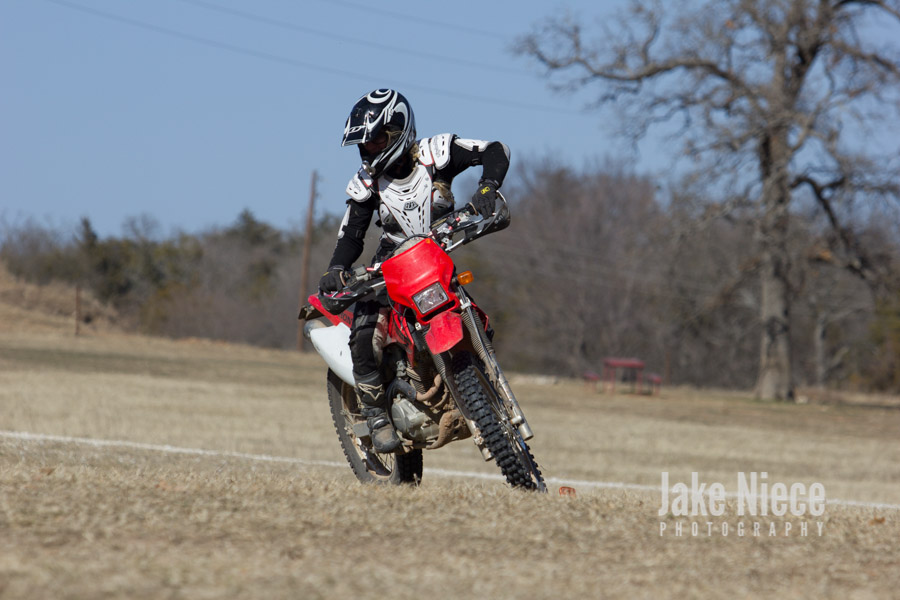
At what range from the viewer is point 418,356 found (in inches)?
260

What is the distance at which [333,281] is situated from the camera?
6.82m

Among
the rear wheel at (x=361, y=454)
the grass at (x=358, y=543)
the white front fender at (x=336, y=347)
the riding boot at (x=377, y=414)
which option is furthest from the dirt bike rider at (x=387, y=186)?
the grass at (x=358, y=543)

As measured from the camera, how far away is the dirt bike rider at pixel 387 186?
680 centimetres

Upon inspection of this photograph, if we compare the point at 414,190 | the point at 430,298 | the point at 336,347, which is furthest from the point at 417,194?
the point at 336,347

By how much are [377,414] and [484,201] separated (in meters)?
1.52

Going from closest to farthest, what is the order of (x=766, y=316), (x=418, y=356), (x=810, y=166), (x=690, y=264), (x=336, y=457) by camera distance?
(x=418, y=356), (x=336, y=457), (x=810, y=166), (x=766, y=316), (x=690, y=264)

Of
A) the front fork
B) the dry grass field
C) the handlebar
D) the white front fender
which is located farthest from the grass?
the handlebar

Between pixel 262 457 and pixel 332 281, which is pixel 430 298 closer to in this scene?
pixel 332 281

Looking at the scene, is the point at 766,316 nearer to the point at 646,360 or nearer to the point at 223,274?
the point at 646,360

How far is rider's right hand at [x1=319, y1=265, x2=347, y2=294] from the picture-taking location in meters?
6.81

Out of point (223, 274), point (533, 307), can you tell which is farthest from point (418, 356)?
point (223, 274)

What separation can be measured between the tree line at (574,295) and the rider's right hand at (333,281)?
42.8 m

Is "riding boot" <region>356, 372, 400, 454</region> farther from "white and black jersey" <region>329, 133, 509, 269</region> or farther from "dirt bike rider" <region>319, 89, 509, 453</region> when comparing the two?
"white and black jersey" <region>329, 133, 509, 269</region>

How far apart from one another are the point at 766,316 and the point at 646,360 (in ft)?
104
